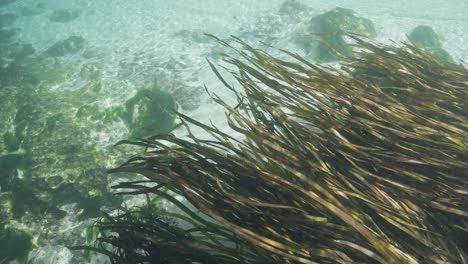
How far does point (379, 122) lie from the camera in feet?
6.28

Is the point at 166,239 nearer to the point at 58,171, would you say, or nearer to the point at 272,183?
the point at 272,183

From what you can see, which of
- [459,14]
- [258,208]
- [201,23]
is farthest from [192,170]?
[459,14]

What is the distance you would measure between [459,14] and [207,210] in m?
17.5

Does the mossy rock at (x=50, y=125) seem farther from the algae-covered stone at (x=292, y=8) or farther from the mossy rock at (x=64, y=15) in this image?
the mossy rock at (x=64, y=15)

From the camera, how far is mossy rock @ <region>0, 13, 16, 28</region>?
46.3 ft

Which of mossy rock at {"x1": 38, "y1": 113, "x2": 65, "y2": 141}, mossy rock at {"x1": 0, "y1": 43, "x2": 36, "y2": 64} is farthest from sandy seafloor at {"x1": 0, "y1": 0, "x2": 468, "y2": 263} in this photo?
mossy rock at {"x1": 38, "y1": 113, "x2": 65, "y2": 141}

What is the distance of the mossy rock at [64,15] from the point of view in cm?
1417

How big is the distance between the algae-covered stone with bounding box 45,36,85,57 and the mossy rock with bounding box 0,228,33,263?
8.51 m

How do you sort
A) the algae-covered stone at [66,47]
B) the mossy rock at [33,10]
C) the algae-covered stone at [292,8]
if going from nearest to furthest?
the algae-covered stone at [66,47]
the algae-covered stone at [292,8]
the mossy rock at [33,10]

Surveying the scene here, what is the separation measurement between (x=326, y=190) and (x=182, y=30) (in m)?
11.3

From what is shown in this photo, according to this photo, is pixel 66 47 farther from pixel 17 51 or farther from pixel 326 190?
pixel 326 190

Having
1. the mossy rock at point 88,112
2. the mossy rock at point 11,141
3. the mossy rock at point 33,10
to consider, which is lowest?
the mossy rock at point 11,141

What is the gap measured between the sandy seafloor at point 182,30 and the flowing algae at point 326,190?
11.8 ft

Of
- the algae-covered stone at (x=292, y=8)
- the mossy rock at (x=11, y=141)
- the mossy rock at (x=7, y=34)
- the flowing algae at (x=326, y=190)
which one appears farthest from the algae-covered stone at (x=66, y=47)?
the flowing algae at (x=326, y=190)
